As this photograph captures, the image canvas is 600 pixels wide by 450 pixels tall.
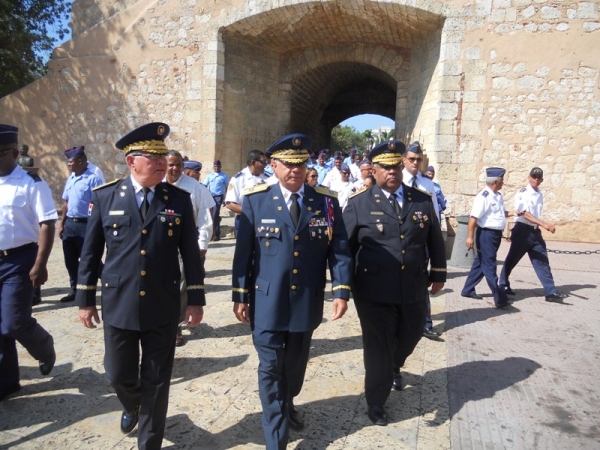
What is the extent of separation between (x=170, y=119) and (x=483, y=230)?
30.3ft

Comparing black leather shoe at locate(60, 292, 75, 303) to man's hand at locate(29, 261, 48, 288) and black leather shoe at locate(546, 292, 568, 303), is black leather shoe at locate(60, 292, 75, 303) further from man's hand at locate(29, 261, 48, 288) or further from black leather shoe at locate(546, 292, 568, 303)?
black leather shoe at locate(546, 292, 568, 303)

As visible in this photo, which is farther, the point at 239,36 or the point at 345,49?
the point at 345,49

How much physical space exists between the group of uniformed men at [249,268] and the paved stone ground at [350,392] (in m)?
0.22

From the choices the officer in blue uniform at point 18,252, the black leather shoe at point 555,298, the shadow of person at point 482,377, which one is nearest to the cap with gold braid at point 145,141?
the officer in blue uniform at point 18,252

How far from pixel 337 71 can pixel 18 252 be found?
14660 millimetres

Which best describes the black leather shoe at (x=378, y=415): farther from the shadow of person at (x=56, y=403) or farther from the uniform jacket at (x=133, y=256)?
the shadow of person at (x=56, y=403)

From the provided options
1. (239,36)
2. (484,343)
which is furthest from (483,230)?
(239,36)

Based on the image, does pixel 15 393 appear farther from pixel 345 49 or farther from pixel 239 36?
pixel 345 49

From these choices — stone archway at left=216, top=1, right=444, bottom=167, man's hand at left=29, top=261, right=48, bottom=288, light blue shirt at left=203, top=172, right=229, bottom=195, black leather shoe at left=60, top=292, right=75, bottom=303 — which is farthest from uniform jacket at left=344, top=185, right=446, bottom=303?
stone archway at left=216, top=1, right=444, bottom=167

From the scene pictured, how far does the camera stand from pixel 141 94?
1262 centimetres

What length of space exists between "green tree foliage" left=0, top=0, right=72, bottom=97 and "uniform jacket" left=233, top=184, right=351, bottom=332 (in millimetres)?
14030

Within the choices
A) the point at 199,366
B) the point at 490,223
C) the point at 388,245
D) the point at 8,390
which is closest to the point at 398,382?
the point at 388,245

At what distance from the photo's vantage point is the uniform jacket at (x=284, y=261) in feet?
9.34

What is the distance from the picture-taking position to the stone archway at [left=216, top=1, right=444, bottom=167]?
11.3m
